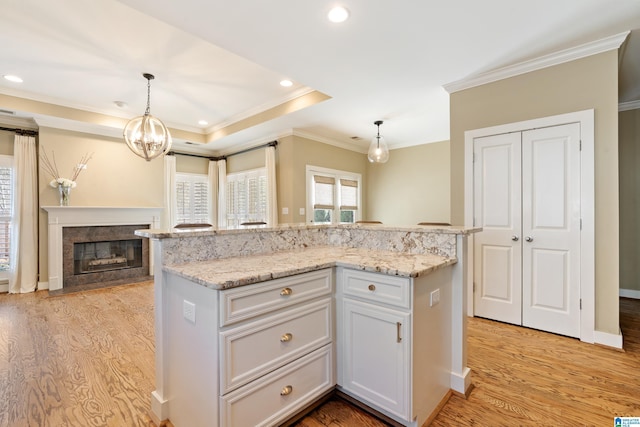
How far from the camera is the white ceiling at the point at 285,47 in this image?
6.98 ft

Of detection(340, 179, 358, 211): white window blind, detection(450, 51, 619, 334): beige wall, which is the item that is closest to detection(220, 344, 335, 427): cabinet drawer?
detection(450, 51, 619, 334): beige wall

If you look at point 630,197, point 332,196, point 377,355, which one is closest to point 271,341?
point 377,355

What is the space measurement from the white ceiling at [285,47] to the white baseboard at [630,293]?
2587 millimetres

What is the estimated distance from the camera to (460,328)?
1.85 m

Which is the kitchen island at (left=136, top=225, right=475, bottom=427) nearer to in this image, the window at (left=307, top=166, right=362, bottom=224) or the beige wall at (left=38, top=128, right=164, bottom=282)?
the window at (left=307, top=166, right=362, bottom=224)

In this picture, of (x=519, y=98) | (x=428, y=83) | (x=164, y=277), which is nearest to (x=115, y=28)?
(x=164, y=277)

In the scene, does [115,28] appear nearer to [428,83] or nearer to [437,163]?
[428,83]

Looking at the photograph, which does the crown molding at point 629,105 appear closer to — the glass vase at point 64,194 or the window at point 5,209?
the glass vase at point 64,194

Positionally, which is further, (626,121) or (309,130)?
(309,130)

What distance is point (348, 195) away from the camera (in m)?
6.33

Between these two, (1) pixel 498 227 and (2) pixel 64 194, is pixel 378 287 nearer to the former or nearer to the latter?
(1) pixel 498 227

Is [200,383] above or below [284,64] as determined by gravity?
below

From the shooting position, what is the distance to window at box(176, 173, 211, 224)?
612 cm

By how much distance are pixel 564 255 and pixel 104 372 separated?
4128 mm
